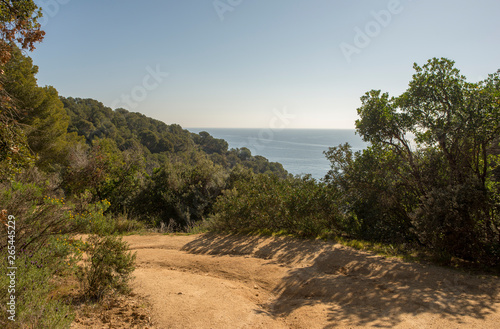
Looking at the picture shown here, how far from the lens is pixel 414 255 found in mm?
6621

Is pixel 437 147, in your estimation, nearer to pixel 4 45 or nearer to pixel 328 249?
pixel 328 249

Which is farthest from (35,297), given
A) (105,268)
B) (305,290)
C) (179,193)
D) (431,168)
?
(179,193)

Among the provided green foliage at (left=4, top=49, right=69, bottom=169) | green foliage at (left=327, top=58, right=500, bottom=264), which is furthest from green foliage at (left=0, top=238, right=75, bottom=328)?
green foliage at (left=4, top=49, right=69, bottom=169)

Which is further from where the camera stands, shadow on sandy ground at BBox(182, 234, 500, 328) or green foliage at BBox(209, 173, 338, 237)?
green foliage at BBox(209, 173, 338, 237)

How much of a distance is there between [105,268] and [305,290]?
148 inches

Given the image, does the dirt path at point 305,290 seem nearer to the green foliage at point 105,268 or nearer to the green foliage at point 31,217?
the green foliage at point 105,268

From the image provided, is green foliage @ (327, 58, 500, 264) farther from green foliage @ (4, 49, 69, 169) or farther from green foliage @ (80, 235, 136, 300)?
green foliage @ (4, 49, 69, 169)

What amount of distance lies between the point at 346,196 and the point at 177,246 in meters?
5.77

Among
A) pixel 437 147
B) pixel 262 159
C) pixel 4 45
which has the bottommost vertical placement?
pixel 262 159

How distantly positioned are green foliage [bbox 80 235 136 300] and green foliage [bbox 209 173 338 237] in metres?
4.94

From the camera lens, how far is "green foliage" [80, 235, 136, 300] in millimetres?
4145

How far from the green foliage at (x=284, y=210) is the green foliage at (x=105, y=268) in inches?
195

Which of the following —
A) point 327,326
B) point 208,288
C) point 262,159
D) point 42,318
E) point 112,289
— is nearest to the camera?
point 42,318

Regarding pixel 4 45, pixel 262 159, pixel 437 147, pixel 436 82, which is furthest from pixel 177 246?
pixel 262 159
